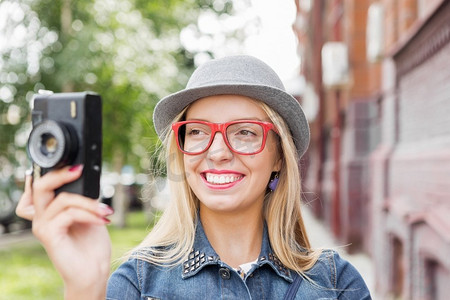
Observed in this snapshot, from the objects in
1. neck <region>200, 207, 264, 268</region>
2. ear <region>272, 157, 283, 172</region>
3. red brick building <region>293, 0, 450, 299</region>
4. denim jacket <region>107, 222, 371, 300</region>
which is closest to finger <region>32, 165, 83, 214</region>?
denim jacket <region>107, 222, 371, 300</region>

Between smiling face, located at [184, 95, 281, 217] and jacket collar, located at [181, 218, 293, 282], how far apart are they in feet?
0.41

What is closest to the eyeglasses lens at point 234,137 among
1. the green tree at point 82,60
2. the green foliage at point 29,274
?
the green foliage at point 29,274

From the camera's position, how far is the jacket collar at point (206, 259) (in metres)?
2.16

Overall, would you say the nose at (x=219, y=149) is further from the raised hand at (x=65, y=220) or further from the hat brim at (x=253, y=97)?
the raised hand at (x=65, y=220)

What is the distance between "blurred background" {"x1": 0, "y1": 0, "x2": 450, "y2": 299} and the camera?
5.50m

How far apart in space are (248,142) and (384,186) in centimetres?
593

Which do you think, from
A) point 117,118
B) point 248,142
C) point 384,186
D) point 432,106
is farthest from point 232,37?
point 248,142

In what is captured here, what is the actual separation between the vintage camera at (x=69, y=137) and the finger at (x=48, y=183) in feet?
0.05

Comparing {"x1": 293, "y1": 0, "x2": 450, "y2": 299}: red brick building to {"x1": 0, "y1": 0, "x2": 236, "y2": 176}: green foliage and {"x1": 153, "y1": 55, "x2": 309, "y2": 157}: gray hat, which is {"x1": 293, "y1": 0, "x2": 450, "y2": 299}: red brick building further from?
{"x1": 0, "y1": 0, "x2": 236, "y2": 176}: green foliage

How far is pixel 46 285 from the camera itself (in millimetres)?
8359

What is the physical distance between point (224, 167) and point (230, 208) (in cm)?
15

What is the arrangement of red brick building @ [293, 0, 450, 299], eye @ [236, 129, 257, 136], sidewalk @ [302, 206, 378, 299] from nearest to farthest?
1. eye @ [236, 129, 257, 136]
2. red brick building @ [293, 0, 450, 299]
3. sidewalk @ [302, 206, 378, 299]

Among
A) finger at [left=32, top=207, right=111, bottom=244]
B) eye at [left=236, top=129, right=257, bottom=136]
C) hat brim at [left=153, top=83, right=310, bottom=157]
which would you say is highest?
hat brim at [left=153, top=83, right=310, bottom=157]

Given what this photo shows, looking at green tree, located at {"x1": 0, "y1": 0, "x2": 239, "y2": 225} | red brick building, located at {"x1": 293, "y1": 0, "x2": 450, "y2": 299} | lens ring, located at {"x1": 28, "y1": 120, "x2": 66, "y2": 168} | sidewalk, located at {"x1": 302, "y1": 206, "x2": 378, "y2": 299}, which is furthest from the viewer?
green tree, located at {"x1": 0, "y1": 0, "x2": 239, "y2": 225}
